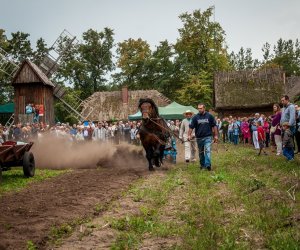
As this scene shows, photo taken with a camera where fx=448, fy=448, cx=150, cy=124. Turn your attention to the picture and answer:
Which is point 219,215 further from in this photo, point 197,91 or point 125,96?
point 125,96

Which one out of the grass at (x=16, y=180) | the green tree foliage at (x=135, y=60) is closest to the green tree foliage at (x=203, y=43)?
the green tree foliage at (x=135, y=60)

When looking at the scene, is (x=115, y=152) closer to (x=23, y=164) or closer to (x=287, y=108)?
(x=23, y=164)

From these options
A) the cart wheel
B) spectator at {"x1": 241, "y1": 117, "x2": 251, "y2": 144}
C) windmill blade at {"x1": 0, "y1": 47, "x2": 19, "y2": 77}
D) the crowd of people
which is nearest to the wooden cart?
the cart wheel

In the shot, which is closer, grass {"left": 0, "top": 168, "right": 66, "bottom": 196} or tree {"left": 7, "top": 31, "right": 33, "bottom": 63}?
grass {"left": 0, "top": 168, "right": 66, "bottom": 196}

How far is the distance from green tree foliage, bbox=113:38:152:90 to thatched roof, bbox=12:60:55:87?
94.5 feet

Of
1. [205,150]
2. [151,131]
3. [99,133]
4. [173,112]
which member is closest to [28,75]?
[173,112]

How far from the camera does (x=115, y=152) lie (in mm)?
18469

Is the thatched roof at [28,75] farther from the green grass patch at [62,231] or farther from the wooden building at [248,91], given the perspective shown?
the green grass patch at [62,231]

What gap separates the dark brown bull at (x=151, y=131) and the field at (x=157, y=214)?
2897 mm

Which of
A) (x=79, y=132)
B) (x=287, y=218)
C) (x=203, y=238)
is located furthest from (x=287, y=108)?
(x=79, y=132)

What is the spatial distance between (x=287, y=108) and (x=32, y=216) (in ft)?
28.2

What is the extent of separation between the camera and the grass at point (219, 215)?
5.17 m

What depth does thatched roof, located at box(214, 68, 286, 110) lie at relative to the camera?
4525 cm

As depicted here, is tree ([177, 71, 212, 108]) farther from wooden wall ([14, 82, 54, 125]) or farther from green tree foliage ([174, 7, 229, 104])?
wooden wall ([14, 82, 54, 125])
